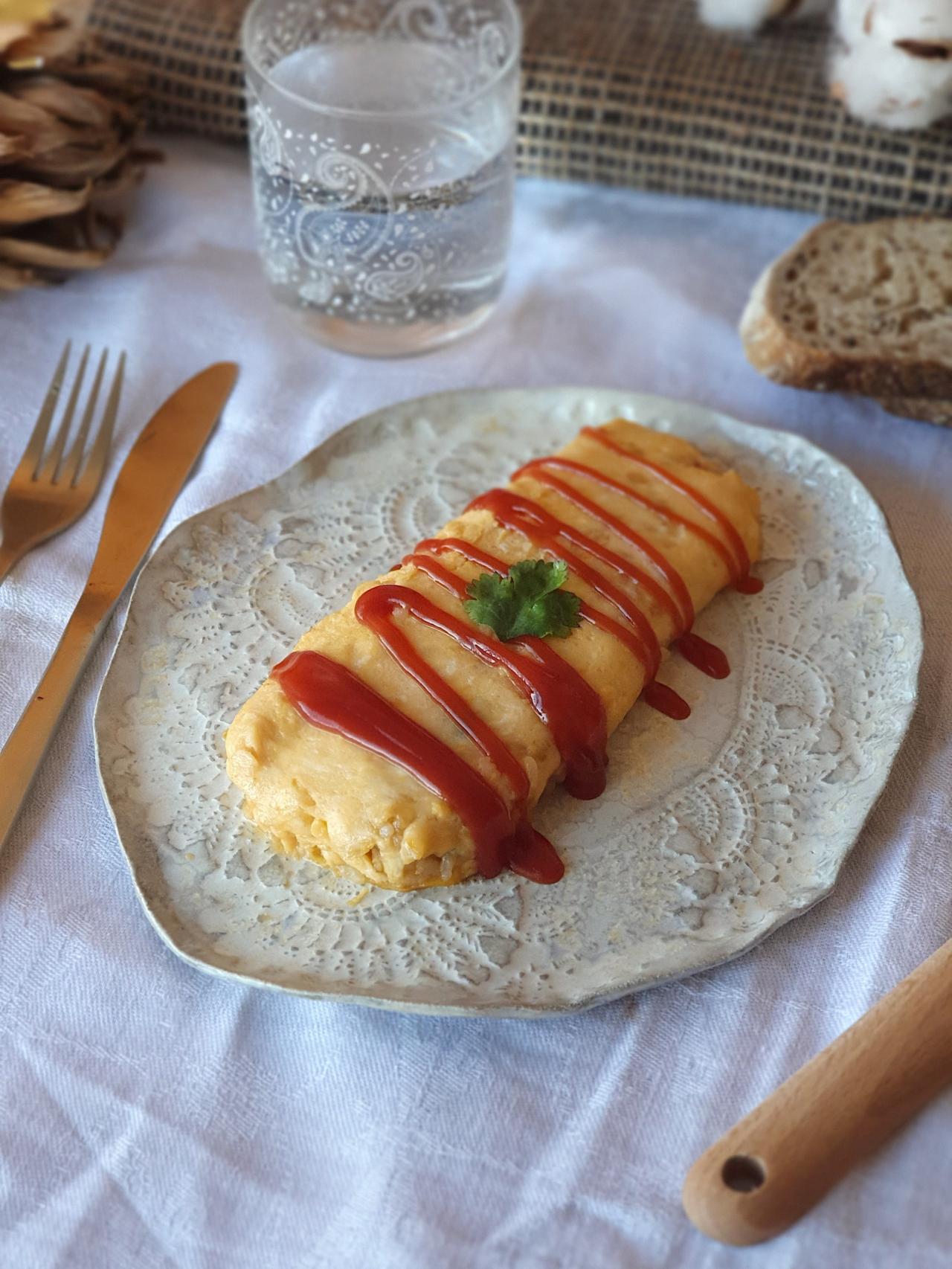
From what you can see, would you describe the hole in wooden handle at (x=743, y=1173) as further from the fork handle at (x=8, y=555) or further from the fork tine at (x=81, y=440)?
the fork tine at (x=81, y=440)

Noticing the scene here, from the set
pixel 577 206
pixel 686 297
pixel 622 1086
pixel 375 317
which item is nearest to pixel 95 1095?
pixel 622 1086

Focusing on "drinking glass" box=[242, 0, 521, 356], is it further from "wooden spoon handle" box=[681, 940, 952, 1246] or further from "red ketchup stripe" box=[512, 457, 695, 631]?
"wooden spoon handle" box=[681, 940, 952, 1246]

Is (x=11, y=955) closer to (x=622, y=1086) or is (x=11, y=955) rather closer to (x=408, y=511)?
(x=622, y=1086)

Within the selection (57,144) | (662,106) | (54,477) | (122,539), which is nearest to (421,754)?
(122,539)

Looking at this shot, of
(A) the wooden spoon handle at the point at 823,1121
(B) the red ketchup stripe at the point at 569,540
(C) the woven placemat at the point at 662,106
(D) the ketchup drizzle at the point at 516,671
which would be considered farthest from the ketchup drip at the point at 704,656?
(C) the woven placemat at the point at 662,106

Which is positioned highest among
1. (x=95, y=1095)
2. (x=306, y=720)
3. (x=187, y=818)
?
(x=306, y=720)

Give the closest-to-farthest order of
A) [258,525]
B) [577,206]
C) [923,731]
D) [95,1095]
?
1. [95,1095]
2. [923,731]
3. [258,525]
4. [577,206]
